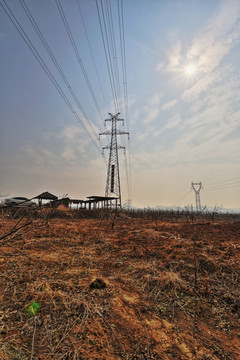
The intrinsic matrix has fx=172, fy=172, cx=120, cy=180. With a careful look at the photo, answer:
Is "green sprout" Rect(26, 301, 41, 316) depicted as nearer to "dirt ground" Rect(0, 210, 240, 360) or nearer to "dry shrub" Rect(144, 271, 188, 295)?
"dirt ground" Rect(0, 210, 240, 360)

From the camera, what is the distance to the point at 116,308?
105 inches

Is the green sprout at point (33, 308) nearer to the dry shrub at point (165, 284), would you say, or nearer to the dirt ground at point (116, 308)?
the dirt ground at point (116, 308)

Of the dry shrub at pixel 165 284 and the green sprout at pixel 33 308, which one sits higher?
the green sprout at pixel 33 308

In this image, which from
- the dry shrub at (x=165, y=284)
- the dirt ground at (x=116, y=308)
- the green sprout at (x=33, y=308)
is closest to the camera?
the dirt ground at (x=116, y=308)

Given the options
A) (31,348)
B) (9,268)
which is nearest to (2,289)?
(9,268)

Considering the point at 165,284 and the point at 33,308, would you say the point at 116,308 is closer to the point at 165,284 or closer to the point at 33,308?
the point at 33,308

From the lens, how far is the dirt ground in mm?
1971

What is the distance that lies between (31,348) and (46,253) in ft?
11.9

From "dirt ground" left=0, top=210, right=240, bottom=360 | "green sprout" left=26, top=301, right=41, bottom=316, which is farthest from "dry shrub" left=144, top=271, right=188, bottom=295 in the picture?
"green sprout" left=26, top=301, right=41, bottom=316

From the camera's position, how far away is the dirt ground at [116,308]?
1.97 m

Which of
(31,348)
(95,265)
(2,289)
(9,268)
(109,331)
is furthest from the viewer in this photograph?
(95,265)

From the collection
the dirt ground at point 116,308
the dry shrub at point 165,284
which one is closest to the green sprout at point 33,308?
the dirt ground at point 116,308

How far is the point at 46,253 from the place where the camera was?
5270 millimetres

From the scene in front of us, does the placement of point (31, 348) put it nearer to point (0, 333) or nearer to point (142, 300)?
point (0, 333)
